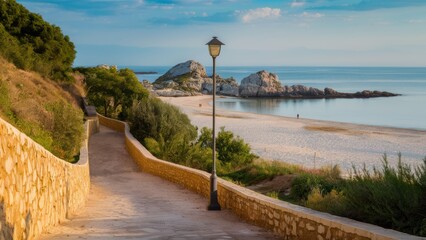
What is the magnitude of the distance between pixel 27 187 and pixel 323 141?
4847cm

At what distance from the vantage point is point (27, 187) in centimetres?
727

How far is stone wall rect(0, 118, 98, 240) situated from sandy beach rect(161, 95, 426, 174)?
1117 inches

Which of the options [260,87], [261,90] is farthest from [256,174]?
[260,87]

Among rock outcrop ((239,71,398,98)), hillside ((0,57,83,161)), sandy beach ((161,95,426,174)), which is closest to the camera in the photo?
hillside ((0,57,83,161))

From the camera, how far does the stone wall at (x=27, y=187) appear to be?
6109mm

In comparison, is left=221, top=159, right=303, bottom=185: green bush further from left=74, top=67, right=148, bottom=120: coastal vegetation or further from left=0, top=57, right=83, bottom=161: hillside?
left=74, top=67, right=148, bottom=120: coastal vegetation

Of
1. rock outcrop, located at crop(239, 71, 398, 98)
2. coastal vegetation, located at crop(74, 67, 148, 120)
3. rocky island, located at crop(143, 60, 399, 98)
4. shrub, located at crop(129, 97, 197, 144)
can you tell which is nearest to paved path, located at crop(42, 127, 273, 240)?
shrub, located at crop(129, 97, 197, 144)

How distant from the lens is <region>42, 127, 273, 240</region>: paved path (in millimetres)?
9332

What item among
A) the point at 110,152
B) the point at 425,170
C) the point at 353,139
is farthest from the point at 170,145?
the point at 353,139

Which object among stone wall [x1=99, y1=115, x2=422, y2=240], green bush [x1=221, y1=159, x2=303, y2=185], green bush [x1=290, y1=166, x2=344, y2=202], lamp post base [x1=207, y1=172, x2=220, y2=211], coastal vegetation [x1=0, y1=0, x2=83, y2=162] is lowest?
green bush [x1=221, y1=159, x2=303, y2=185]

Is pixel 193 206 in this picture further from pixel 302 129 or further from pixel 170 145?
pixel 302 129

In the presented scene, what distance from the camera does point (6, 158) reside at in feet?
20.1

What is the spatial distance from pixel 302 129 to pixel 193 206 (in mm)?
50613

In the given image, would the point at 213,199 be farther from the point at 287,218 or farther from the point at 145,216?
the point at 287,218
